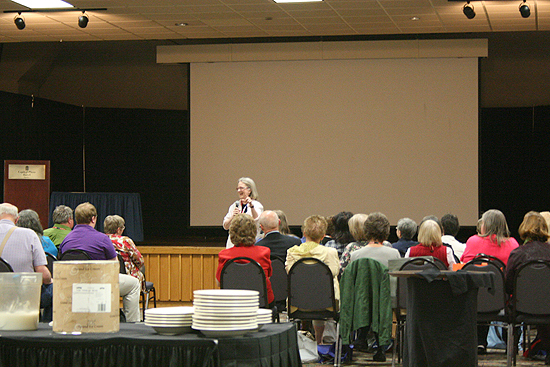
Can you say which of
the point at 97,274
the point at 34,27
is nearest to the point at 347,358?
the point at 97,274

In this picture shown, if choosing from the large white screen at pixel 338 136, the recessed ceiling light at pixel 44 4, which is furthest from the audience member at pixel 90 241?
the large white screen at pixel 338 136

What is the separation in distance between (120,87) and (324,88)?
4978 millimetres

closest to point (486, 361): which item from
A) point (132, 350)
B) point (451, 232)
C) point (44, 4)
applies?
point (451, 232)

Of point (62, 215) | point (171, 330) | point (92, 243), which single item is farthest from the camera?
point (62, 215)

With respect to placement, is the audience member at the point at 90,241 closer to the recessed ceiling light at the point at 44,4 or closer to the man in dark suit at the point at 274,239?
the man in dark suit at the point at 274,239

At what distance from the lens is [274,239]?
5.64 meters

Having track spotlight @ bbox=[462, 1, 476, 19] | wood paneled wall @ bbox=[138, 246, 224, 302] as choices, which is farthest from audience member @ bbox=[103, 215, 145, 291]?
track spotlight @ bbox=[462, 1, 476, 19]

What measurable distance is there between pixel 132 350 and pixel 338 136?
8415 mm

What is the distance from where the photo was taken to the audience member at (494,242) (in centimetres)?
547

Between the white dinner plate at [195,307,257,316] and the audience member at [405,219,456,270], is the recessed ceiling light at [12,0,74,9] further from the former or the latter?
the white dinner plate at [195,307,257,316]

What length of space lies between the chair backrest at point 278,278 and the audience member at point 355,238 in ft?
1.53

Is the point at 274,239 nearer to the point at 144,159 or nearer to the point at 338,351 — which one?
the point at 338,351

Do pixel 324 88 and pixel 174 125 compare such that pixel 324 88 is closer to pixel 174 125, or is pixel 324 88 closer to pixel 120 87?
pixel 174 125

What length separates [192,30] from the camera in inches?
380
